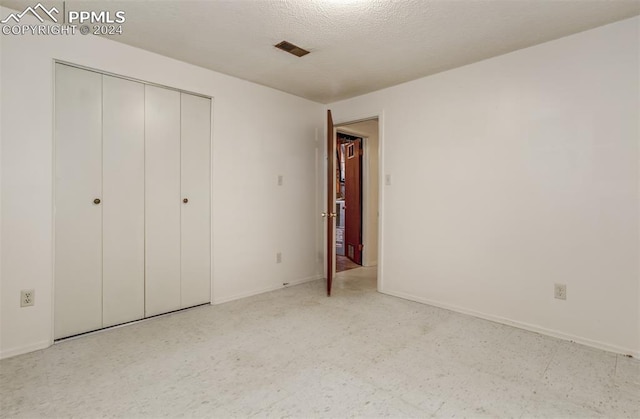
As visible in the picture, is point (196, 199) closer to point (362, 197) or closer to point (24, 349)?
point (24, 349)

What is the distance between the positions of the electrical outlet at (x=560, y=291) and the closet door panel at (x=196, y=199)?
3.10 m

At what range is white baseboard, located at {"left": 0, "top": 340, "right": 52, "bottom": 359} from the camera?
2225mm

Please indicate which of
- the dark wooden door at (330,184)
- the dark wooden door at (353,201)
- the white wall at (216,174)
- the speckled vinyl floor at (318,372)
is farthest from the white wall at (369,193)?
the speckled vinyl floor at (318,372)

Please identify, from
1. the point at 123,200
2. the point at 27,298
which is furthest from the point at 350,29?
the point at 27,298

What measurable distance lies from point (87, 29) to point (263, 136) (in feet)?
5.86

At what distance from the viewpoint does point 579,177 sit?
2496mm

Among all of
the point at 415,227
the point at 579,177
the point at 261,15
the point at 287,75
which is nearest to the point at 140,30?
the point at 261,15

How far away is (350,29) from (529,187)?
1.92 m

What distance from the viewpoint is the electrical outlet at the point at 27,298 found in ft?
7.56

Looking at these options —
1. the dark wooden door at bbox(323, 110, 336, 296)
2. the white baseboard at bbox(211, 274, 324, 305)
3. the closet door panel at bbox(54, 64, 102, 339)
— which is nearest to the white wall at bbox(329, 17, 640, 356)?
the dark wooden door at bbox(323, 110, 336, 296)

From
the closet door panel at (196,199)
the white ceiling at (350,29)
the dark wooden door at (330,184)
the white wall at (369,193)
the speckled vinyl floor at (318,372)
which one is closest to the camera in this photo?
Answer: the speckled vinyl floor at (318,372)

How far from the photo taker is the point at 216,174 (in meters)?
3.38

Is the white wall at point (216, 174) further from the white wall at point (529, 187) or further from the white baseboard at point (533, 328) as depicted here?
the white baseboard at point (533, 328)

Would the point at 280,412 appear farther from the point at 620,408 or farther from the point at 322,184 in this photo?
the point at 322,184
